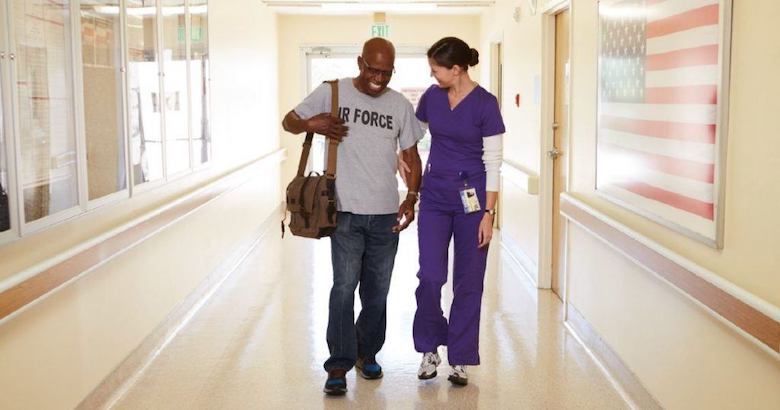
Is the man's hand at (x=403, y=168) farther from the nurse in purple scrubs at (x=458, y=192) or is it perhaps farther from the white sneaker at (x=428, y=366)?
the white sneaker at (x=428, y=366)

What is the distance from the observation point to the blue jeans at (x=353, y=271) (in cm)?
391

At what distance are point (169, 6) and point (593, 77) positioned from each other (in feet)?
7.99

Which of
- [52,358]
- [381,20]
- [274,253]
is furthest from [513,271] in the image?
[381,20]

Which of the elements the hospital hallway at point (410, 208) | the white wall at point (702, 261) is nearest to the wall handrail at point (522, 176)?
the hospital hallway at point (410, 208)

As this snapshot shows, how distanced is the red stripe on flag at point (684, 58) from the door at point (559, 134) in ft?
7.67

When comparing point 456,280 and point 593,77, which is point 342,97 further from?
point 593,77

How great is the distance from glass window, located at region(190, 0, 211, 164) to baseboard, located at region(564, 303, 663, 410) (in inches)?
102

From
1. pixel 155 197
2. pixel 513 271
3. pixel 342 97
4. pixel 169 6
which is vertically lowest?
pixel 513 271

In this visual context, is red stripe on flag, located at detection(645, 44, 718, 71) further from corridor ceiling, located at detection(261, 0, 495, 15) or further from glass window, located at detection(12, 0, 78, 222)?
A: corridor ceiling, located at detection(261, 0, 495, 15)

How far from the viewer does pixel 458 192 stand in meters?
3.93

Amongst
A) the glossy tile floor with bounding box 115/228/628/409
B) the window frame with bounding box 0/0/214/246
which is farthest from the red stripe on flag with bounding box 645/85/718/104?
the window frame with bounding box 0/0/214/246

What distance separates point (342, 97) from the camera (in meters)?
3.84

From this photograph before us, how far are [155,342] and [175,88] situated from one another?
1.54 m

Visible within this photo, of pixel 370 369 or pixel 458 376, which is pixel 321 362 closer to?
pixel 370 369
